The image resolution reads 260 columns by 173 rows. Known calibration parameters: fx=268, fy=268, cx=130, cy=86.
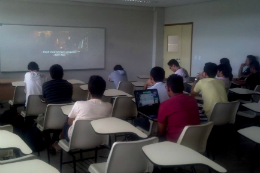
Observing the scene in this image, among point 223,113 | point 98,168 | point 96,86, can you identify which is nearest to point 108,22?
point 223,113

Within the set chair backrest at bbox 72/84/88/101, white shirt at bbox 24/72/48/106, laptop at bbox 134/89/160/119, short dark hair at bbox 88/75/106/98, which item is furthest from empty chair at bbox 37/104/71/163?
chair backrest at bbox 72/84/88/101

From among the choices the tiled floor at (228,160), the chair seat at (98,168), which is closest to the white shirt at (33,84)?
the tiled floor at (228,160)

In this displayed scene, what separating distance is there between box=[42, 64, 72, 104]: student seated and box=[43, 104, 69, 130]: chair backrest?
449 mm

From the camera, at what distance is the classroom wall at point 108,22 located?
7.04 metres

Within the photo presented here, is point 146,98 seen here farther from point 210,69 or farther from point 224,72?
point 224,72

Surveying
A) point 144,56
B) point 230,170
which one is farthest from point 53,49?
point 230,170

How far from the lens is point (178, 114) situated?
8.13 ft

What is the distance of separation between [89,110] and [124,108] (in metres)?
1.27

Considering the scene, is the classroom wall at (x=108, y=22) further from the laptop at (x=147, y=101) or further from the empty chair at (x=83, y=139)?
the empty chair at (x=83, y=139)

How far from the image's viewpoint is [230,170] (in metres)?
3.27

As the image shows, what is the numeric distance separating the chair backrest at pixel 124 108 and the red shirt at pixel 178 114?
1.20m

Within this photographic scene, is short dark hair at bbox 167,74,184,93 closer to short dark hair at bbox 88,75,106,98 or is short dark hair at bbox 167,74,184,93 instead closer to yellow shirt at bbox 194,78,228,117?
short dark hair at bbox 88,75,106,98

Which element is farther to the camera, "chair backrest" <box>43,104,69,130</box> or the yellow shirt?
the yellow shirt

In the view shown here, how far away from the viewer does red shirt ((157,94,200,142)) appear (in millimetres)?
2475
